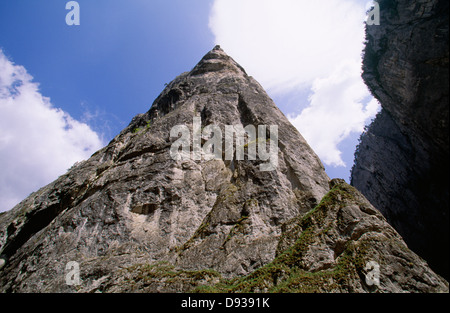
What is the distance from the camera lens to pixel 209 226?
29.8 ft

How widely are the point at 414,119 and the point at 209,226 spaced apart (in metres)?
19.1

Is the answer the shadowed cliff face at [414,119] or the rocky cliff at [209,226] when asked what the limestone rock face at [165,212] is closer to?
the rocky cliff at [209,226]

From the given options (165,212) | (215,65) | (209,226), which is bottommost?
(209,226)

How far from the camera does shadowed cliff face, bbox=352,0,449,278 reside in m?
15.5

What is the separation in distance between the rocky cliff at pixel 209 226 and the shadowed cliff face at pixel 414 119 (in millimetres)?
10209

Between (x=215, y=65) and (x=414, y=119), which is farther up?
(x=215, y=65)

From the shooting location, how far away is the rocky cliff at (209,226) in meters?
6.38

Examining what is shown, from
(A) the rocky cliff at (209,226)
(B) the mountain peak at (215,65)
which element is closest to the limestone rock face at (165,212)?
(A) the rocky cliff at (209,226)

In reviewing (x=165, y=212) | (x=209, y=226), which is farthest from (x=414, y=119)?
(x=165, y=212)

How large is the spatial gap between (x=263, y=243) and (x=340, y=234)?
7.99 feet

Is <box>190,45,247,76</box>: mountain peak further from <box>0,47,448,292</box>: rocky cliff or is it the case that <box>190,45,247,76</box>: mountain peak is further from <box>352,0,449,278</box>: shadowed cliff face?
<box>352,0,449,278</box>: shadowed cliff face

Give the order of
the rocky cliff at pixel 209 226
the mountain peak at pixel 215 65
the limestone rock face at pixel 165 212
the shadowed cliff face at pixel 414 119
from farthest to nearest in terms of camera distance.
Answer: the mountain peak at pixel 215 65 < the shadowed cliff face at pixel 414 119 < the limestone rock face at pixel 165 212 < the rocky cliff at pixel 209 226

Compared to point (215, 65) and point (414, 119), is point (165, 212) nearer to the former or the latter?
point (215, 65)

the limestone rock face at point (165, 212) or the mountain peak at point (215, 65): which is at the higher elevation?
the mountain peak at point (215, 65)
